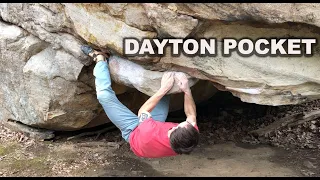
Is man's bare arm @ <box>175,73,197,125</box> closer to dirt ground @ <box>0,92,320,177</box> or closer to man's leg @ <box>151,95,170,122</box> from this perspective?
man's leg @ <box>151,95,170,122</box>

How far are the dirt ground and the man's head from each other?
1.54 metres

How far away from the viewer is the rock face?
4.30 m

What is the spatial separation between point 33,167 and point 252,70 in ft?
10.6

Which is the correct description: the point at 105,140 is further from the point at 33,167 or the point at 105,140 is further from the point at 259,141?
the point at 259,141

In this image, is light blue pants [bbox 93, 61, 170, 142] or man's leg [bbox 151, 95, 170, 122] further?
man's leg [bbox 151, 95, 170, 122]

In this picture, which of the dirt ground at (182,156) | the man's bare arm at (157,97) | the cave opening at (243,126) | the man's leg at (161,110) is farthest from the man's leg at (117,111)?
the cave opening at (243,126)

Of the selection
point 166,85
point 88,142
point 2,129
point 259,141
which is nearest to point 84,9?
point 166,85

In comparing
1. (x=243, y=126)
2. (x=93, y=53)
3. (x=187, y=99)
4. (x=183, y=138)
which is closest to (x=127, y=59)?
(x=93, y=53)

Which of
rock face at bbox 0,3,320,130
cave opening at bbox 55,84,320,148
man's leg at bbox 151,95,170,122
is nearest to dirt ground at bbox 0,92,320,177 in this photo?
cave opening at bbox 55,84,320,148

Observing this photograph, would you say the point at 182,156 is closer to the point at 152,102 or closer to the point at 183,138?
the point at 152,102

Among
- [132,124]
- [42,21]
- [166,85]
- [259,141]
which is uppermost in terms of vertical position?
[42,21]

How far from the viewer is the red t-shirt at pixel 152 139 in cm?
439

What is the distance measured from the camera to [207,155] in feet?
20.6

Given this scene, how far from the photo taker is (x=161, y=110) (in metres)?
5.08
